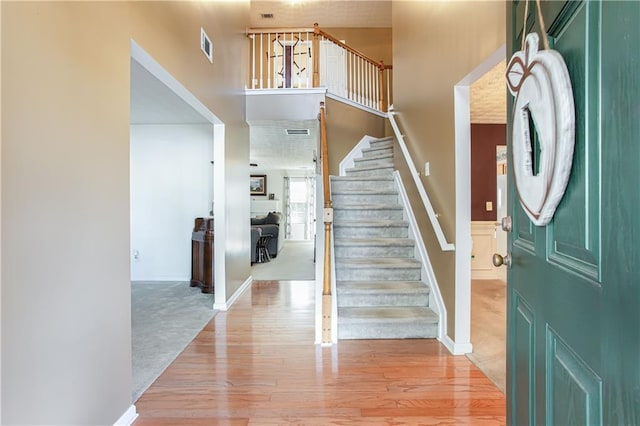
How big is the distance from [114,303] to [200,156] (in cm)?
384

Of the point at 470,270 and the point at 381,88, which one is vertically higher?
the point at 381,88

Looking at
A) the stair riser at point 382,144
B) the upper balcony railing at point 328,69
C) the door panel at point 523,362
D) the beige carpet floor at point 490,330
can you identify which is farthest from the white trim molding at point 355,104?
the door panel at point 523,362

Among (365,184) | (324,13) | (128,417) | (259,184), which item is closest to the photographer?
(128,417)

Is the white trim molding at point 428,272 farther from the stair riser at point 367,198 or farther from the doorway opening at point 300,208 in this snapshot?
the doorway opening at point 300,208

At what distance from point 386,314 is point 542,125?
7.77 feet

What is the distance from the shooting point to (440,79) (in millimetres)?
2863

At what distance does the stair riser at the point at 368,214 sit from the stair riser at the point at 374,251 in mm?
545

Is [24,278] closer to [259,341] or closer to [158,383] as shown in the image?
[158,383]

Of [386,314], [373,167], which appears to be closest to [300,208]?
[373,167]

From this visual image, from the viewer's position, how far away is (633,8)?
1.81 ft

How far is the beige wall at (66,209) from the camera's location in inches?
43.5

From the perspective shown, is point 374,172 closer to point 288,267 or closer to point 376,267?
point 376,267

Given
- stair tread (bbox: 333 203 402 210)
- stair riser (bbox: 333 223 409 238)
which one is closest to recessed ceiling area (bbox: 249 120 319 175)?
stair tread (bbox: 333 203 402 210)

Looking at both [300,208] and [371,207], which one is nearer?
[371,207]
